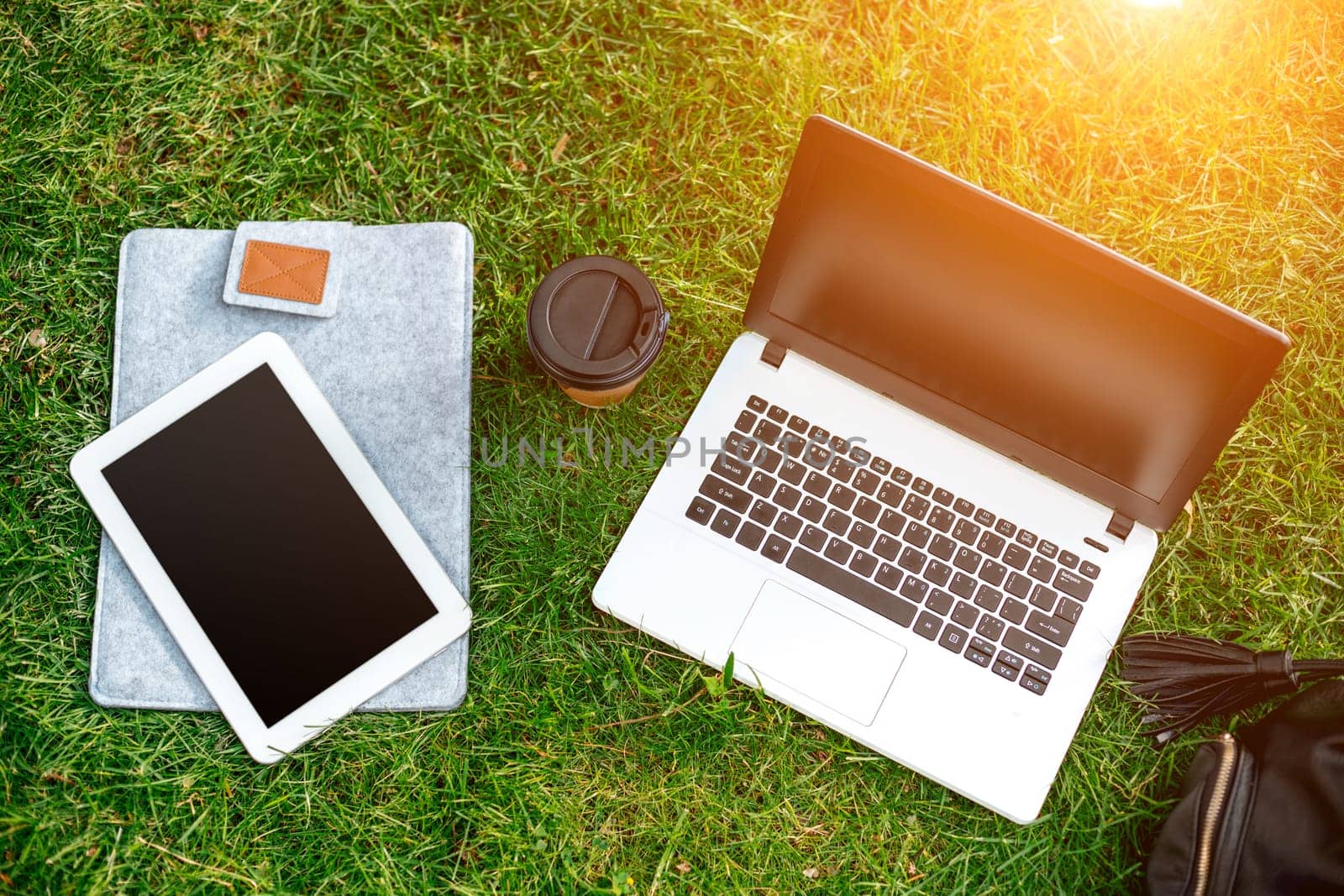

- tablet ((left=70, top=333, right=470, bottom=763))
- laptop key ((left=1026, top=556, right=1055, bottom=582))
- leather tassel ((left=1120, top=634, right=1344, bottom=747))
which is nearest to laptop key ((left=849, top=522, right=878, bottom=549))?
laptop key ((left=1026, top=556, right=1055, bottom=582))

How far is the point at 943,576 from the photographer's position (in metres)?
1.28

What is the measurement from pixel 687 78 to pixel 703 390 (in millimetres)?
527

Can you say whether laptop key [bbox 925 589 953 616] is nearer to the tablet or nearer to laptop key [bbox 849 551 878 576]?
laptop key [bbox 849 551 878 576]

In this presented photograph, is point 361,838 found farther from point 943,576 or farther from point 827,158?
point 827,158

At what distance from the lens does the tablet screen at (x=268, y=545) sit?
4.39 feet

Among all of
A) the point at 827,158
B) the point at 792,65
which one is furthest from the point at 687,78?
the point at 827,158

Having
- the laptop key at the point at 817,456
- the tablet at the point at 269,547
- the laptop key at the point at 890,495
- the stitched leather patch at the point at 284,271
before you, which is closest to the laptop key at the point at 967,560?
the laptop key at the point at 890,495

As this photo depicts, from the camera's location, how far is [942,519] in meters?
1.29

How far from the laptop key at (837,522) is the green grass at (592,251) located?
0.28m

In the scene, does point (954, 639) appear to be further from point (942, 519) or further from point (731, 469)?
point (731, 469)

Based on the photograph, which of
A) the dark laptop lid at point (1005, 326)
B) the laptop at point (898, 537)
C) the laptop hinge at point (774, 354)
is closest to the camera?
the dark laptop lid at point (1005, 326)

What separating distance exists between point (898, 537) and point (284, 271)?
0.99 m

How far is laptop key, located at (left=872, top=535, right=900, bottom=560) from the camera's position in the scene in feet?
4.20

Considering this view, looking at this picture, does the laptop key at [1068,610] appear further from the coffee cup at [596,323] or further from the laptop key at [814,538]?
the coffee cup at [596,323]
